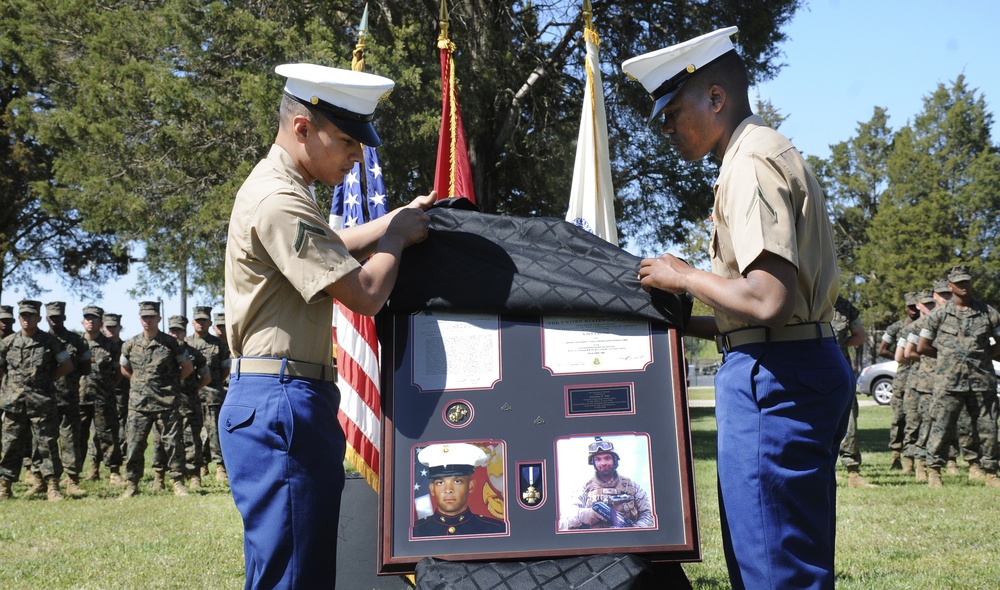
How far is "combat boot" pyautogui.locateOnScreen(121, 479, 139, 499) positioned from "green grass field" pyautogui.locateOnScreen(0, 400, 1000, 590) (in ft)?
0.85

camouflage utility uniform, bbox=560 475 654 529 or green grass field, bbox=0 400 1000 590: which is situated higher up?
camouflage utility uniform, bbox=560 475 654 529

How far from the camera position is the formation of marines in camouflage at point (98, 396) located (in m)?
12.0

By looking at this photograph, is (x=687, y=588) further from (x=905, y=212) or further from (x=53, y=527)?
(x=905, y=212)

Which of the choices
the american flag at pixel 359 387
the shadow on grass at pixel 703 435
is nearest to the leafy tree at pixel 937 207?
the shadow on grass at pixel 703 435

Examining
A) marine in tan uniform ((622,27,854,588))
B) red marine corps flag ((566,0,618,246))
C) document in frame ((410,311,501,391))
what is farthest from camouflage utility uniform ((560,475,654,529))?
red marine corps flag ((566,0,618,246))

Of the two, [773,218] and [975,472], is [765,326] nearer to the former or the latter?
[773,218]

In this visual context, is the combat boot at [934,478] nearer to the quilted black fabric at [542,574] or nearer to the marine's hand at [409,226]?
the quilted black fabric at [542,574]

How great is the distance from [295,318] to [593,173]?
4.92 metres

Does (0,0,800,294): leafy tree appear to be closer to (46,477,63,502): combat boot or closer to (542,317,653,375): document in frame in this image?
(46,477,63,502): combat boot

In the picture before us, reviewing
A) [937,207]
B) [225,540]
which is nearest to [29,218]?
[225,540]

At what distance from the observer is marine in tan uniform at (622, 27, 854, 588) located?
267cm

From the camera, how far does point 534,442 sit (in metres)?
2.93

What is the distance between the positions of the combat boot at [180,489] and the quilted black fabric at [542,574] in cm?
981

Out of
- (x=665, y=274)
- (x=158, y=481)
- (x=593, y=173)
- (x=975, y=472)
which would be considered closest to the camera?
(x=665, y=274)
